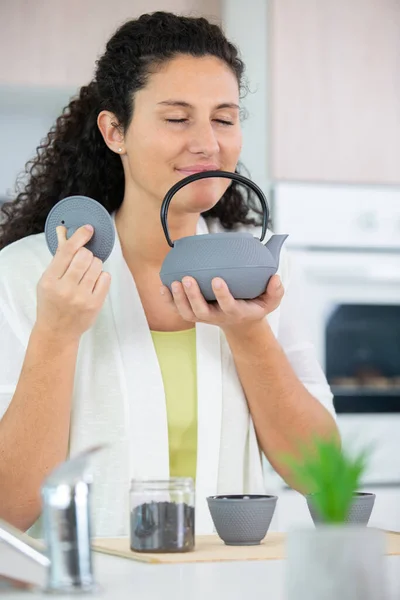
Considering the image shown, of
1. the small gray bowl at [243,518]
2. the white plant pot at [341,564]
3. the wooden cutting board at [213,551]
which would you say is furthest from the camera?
the small gray bowl at [243,518]

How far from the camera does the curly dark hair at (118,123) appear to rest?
1.86 metres

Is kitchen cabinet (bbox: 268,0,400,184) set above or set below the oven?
above

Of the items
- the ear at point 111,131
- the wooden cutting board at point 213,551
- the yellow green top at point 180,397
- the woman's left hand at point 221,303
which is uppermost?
the ear at point 111,131

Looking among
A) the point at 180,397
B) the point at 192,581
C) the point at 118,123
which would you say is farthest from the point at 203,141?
the point at 192,581

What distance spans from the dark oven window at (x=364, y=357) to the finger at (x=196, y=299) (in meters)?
1.45

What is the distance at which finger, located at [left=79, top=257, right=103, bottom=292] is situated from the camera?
1576 mm

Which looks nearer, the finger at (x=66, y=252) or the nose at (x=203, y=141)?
the finger at (x=66, y=252)

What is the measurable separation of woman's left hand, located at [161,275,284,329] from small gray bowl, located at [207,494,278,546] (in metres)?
0.38

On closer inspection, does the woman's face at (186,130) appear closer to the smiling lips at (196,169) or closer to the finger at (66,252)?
the smiling lips at (196,169)

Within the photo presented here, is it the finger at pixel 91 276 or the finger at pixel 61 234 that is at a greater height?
the finger at pixel 61 234

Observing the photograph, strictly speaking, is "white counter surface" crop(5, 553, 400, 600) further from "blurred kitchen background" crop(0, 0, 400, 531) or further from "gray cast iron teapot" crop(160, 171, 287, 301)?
"blurred kitchen background" crop(0, 0, 400, 531)

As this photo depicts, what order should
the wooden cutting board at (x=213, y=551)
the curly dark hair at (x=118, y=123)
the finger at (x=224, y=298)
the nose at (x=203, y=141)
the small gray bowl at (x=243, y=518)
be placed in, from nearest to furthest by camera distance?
the wooden cutting board at (x=213, y=551) → the small gray bowl at (x=243, y=518) → the finger at (x=224, y=298) → the nose at (x=203, y=141) → the curly dark hair at (x=118, y=123)

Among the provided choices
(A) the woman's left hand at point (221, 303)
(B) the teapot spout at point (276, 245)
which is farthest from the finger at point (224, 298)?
(B) the teapot spout at point (276, 245)

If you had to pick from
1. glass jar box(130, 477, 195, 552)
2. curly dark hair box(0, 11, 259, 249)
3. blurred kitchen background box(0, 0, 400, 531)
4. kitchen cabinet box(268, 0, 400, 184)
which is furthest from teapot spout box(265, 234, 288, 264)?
kitchen cabinet box(268, 0, 400, 184)
